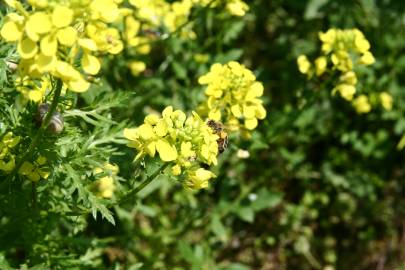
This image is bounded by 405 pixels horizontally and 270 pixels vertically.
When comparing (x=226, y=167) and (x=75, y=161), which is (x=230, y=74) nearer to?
(x=75, y=161)

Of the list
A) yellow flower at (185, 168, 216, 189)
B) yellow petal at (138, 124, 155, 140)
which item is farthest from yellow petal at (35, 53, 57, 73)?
yellow flower at (185, 168, 216, 189)

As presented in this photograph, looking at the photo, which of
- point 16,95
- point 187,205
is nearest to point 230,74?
point 16,95

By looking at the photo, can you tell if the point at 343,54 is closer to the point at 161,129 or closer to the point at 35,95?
the point at 161,129

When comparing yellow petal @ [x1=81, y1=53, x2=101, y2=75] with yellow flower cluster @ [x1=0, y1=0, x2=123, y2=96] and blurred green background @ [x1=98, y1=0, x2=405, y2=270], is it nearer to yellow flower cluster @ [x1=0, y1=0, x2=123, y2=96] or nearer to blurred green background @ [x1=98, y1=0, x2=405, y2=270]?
yellow flower cluster @ [x1=0, y1=0, x2=123, y2=96]

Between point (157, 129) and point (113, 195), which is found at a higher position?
point (157, 129)

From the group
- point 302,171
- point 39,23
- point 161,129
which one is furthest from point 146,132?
point 302,171
